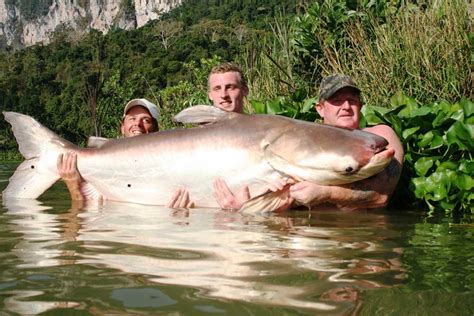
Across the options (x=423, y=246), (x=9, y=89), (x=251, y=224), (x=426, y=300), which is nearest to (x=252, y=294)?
(x=426, y=300)

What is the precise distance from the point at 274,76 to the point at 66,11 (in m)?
140

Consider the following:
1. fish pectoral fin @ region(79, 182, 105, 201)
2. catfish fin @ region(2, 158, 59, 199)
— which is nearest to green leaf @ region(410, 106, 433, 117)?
fish pectoral fin @ region(79, 182, 105, 201)

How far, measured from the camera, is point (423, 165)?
454 centimetres

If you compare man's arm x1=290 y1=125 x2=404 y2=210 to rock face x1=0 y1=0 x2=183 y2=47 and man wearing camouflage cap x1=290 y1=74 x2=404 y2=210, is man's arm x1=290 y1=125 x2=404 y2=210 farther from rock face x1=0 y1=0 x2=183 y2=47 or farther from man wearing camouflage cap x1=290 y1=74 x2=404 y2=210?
rock face x1=0 y1=0 x2=183 y2=47

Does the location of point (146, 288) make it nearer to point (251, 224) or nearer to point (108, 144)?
point (251, 224)

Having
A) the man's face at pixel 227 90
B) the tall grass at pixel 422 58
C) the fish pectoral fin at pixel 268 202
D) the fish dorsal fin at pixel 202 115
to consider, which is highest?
the tall grass at pixel 422 58

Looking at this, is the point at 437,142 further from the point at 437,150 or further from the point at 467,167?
the point at 467,167

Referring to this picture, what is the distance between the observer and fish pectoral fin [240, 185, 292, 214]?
12.9ft

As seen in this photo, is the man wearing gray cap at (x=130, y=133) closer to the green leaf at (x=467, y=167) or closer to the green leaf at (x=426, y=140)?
the green leaf at (x=426, y=140)

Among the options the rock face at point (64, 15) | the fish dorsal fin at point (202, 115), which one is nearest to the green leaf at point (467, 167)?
the fish dorsal fin at point (202, 115)

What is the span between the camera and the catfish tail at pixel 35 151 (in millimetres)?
4668

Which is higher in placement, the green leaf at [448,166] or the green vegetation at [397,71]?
the green vegetation at [397,71]

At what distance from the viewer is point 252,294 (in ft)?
6.05

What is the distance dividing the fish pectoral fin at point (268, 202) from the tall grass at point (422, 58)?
250cm
